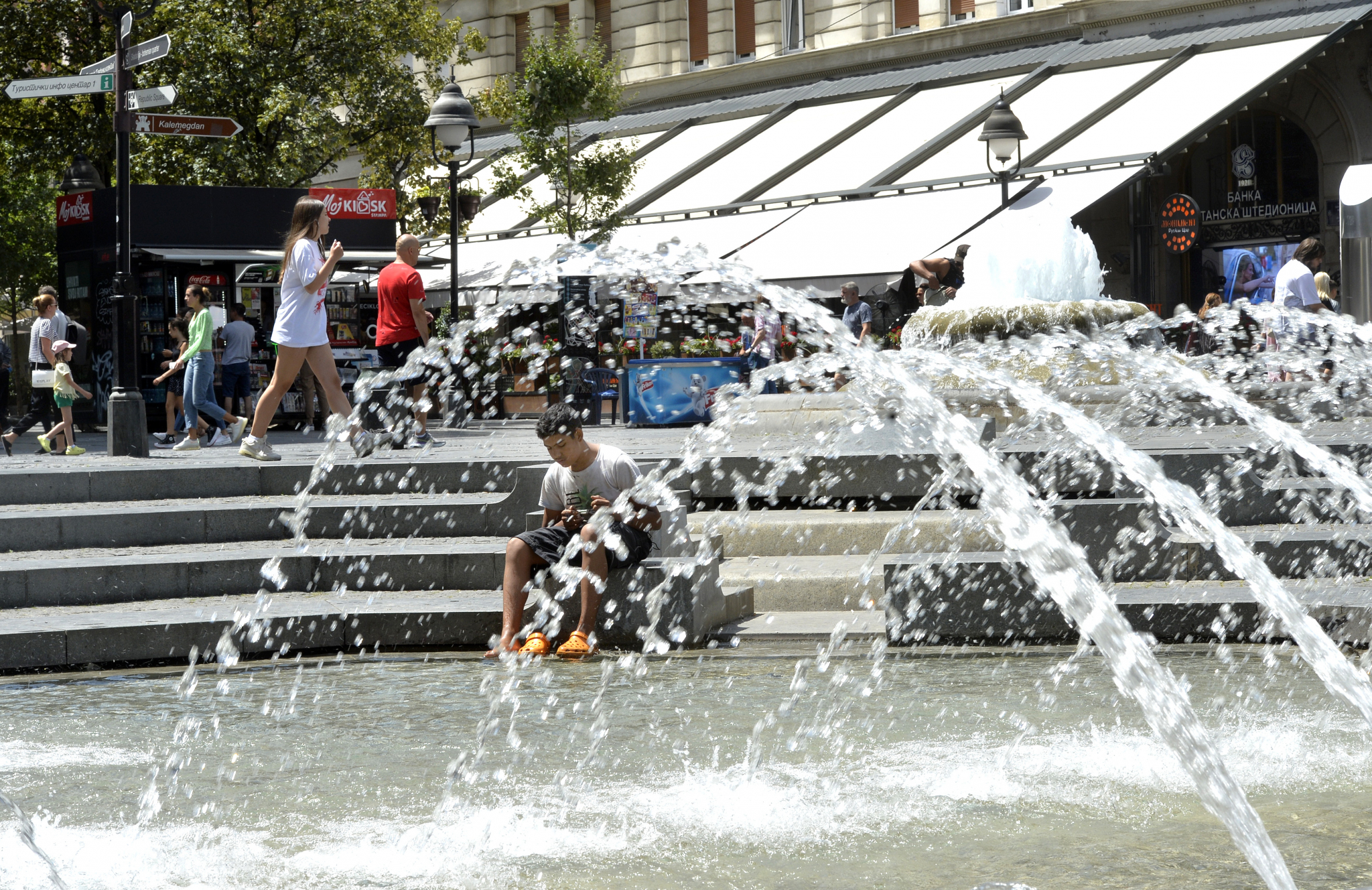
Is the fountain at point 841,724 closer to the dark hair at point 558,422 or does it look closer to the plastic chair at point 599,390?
the dark hair at point 558,422

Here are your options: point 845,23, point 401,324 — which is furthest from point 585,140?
point 401,324

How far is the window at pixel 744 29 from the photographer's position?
29.3 meters

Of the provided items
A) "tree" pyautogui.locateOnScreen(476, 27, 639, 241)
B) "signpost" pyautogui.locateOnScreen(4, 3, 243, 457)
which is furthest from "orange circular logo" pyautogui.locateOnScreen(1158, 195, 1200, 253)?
"signpost" pyautogui.locateOnScreen(4, 3, 243, 457)

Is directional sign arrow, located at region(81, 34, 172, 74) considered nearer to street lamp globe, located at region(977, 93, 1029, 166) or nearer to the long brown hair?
the long brown hair

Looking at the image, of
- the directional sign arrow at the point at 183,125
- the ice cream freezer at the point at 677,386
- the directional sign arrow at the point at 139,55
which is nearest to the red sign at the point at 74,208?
the directional sign arrow at the point at 183,125

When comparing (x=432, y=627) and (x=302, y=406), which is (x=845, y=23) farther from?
(x=432, y=627)

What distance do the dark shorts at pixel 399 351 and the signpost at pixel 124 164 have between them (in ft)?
6.10

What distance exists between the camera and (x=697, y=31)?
3019 cm

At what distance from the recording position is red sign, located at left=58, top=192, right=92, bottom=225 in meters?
19.8

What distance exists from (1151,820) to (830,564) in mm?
3999

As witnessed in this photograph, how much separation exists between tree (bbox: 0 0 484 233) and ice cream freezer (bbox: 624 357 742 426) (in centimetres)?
1192

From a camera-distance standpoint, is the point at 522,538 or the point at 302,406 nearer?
the point at 522,538

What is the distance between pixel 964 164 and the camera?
20953 millimetres

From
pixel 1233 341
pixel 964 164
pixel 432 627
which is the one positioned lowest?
pixel 432 627
